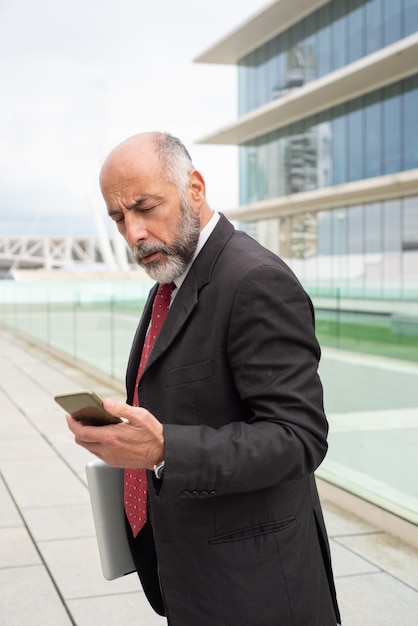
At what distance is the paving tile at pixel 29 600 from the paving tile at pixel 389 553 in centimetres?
163

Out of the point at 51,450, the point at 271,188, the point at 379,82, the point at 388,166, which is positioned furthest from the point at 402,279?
the point at 51,450

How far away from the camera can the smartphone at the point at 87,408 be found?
1622 mm

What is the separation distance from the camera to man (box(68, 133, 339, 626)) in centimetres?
173

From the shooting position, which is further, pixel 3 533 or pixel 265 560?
pixel 3 533

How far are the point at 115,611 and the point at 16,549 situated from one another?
1080mm

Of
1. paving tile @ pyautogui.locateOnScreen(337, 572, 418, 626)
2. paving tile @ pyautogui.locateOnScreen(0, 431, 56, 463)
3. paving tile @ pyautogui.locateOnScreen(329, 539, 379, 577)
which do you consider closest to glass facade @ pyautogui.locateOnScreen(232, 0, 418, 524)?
paving tile @ pyautogui.locateOnScreen(0, 431, 56, 463)

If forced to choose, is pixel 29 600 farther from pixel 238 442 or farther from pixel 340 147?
pixel 340 147

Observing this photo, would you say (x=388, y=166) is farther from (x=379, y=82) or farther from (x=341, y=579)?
(x=341, y=579)

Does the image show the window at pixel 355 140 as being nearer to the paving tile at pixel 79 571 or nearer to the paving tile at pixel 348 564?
the paving tile at pixel 348 564

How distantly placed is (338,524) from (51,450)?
3195mm

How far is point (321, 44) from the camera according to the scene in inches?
1425

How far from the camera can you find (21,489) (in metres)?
6.40

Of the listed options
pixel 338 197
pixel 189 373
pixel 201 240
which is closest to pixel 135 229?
pixel 201 240

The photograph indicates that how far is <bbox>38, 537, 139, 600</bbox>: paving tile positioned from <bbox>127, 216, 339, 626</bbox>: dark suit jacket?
259 cm
